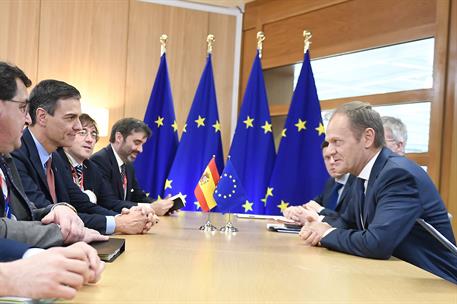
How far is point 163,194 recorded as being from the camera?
6383 millimetres

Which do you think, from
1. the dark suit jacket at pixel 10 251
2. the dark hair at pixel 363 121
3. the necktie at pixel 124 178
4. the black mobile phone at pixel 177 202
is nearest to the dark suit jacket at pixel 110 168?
the necktie at pixel 124 178

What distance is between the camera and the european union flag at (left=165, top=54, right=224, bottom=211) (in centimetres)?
621

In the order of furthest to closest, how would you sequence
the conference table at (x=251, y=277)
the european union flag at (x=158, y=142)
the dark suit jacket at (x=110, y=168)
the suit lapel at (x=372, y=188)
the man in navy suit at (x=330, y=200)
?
the european union flag at (x=158, y=142), the dark suit jacket at (x=110, y=168), the man in navy suit at (x=330, y=200), the suit lapel at (x=372, y=188), the conference table at (x=251, y=277)

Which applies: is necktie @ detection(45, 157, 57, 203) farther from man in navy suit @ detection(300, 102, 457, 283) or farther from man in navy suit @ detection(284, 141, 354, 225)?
man in navy suit @ detection(284, 141, 354, 225)

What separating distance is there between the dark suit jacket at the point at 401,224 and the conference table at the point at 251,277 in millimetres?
75

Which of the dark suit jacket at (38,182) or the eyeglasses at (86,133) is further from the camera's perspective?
the eyeglasses at (86,133)

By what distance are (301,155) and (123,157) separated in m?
1.88

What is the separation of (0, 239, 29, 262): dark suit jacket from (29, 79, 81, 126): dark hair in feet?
5.61

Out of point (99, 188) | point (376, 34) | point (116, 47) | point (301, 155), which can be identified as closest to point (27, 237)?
point (99, 188)

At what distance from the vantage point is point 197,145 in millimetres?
6418

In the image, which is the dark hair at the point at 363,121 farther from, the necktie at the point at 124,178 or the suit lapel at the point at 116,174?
the necktie at the point at 124,178

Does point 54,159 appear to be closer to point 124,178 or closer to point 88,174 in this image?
point 88,174

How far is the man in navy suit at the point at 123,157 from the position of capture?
4777 mm

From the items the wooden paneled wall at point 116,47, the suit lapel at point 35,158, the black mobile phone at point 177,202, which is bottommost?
the black mobile phone at point 177,202
